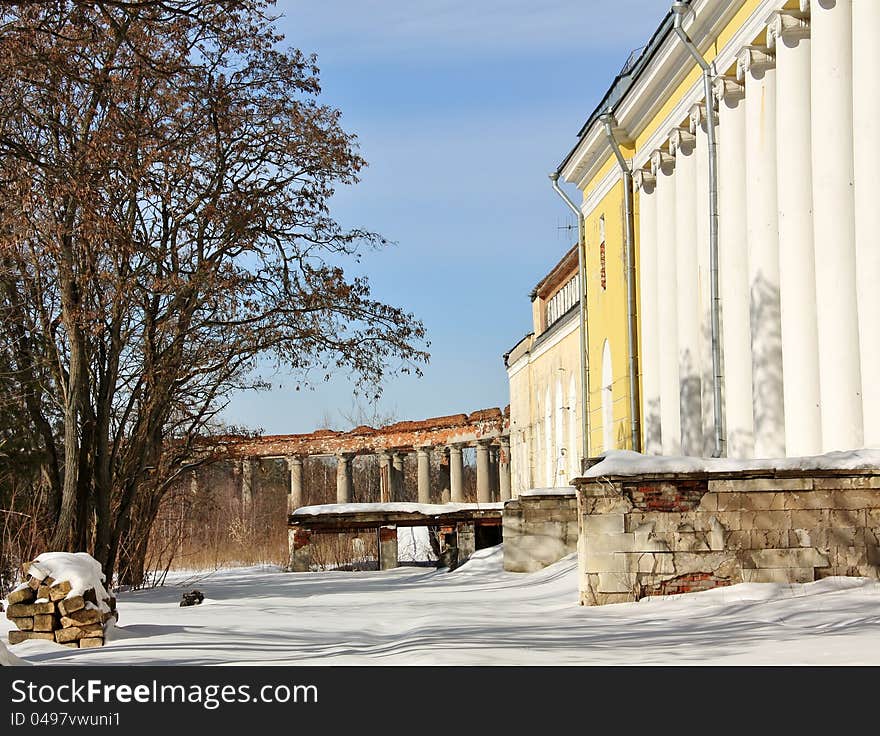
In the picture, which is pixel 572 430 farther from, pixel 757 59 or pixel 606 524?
pixel 606 524

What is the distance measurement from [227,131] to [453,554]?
1045cm

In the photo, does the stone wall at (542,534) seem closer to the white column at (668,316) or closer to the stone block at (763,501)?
the white column at (668,316)

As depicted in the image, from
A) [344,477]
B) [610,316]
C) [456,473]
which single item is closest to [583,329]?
[610,316]

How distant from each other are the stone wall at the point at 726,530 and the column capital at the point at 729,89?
944 centimetres

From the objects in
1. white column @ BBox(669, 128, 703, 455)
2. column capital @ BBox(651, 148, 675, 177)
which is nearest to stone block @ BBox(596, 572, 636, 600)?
white column @ BBox(669, 128, 703, 455)

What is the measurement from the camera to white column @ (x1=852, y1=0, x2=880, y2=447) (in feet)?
48.3

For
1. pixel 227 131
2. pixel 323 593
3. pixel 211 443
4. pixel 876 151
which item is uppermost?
pixel 227 131

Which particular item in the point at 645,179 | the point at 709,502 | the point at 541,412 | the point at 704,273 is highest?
the point at 645,179

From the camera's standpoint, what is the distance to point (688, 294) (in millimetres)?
23016

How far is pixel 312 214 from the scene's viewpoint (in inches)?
841

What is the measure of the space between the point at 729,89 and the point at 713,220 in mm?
2084
